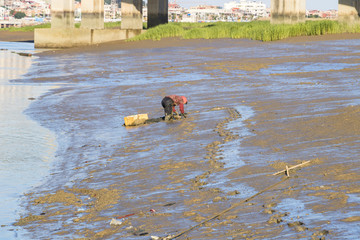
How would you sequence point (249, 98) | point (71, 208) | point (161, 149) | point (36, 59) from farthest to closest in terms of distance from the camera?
1. point (36, 59)
2. point (249, 98)
3. point (161, 149)
4. point (71, 208)

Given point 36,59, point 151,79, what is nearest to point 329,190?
point 151,79

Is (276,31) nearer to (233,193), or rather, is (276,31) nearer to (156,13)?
(156,13)

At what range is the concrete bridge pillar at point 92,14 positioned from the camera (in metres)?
59.6

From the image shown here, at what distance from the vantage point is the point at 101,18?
197ft

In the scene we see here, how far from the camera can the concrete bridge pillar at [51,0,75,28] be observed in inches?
2176

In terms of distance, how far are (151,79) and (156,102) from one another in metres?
5.40

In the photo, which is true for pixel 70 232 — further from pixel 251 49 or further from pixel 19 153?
pixel 251 49

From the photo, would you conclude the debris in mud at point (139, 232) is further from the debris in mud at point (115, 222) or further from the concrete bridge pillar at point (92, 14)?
the concrete bridge pillar at point (92, 14)

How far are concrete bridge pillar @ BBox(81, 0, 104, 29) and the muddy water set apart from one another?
37.8 meters

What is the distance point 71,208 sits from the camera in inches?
335

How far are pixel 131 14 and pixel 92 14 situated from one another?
194 inches

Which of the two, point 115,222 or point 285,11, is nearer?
point 115,222

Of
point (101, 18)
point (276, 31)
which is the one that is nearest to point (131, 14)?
point (101, 18)

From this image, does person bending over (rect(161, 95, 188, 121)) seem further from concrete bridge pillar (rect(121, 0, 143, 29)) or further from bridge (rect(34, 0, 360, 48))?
concrete bridge pillar (rect(121, 0, 143, 29))
